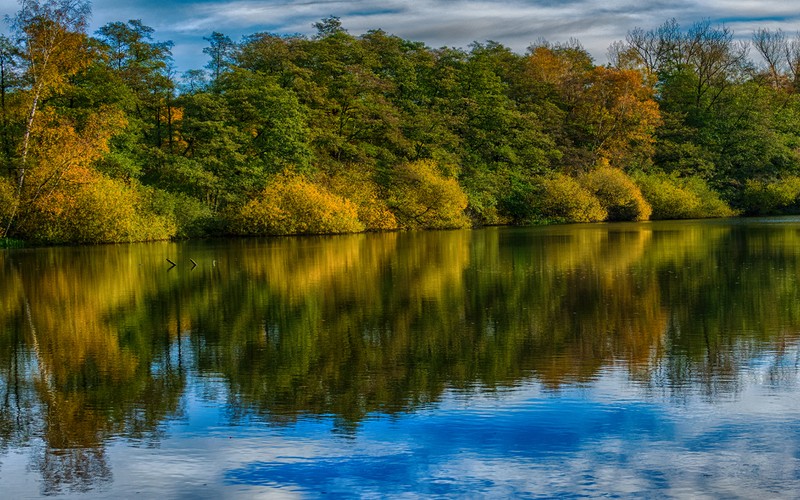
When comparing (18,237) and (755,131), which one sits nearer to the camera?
(18,237)

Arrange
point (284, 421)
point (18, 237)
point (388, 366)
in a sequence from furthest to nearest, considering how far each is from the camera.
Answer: point (18, 237), point (388, 366), point (284, 421)

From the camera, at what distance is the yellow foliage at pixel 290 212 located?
1734 inches

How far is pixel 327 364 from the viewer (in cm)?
927

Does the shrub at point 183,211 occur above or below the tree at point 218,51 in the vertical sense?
below

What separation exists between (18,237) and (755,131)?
58.0 metres

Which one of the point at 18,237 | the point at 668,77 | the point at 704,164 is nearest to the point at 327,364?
the point at 18,237

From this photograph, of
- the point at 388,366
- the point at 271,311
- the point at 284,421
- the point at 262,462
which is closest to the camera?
the point at 262,462

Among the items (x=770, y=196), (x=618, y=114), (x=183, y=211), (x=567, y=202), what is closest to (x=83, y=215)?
(x=183, y=211)

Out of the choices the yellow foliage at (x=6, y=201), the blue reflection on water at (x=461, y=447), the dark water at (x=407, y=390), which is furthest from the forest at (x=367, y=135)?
the blue reflection on water at (x=461, y=447)

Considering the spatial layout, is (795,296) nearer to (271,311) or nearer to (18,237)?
(271,311)

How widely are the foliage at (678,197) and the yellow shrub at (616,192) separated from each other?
284 cm

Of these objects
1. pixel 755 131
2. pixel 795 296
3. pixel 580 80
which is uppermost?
pixel 580 80

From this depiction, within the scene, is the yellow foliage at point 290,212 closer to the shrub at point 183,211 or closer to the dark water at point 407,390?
the shrub at point 183,211

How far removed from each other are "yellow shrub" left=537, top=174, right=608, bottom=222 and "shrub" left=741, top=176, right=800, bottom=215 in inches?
690
